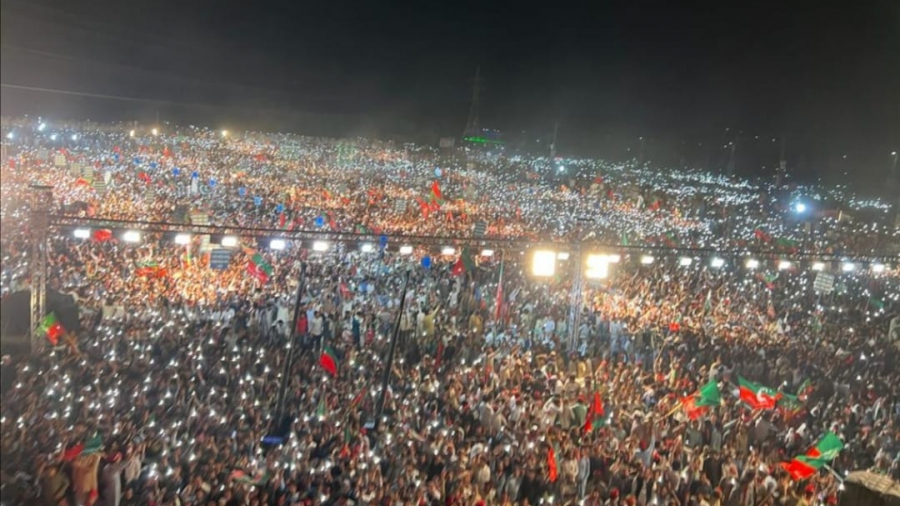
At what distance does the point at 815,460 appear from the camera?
8.48 m

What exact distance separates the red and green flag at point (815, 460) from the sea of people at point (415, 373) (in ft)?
0.51

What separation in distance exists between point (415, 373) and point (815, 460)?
6329 mm

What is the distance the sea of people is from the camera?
7.86m

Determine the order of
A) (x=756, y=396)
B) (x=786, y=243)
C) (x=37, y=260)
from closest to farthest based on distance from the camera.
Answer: (x=756, y=396) → (x=37, y=260) → (x=786, y=243)

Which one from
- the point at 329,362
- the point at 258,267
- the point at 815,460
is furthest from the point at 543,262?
the point at 815,460

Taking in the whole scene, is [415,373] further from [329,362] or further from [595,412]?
[595,412]

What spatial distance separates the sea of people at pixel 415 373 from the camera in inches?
309

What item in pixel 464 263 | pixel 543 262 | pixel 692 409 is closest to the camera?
pixel 692 409

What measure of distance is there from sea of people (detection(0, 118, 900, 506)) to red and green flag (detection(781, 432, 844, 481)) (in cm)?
15

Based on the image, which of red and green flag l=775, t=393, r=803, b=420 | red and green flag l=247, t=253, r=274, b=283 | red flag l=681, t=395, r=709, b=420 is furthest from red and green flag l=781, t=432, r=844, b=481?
red and green flag l=247, t=253, r=274, b=283

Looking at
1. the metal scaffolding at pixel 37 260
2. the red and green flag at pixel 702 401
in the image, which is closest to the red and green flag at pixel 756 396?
the red and green flag at pixel 702 401

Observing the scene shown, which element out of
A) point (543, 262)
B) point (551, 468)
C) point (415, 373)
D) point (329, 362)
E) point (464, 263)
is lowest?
point (551, 468)

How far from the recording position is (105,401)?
9.30 metres

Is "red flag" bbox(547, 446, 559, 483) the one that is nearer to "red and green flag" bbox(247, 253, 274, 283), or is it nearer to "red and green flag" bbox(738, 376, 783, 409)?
"red and green flag" bbox(738, 376, 783, 409)
